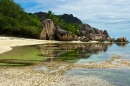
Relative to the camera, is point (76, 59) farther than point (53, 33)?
No

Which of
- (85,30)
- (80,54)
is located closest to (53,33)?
(85,30)

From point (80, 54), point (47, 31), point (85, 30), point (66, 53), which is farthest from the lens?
point (85, 30)

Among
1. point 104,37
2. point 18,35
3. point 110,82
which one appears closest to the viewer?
point 110,82

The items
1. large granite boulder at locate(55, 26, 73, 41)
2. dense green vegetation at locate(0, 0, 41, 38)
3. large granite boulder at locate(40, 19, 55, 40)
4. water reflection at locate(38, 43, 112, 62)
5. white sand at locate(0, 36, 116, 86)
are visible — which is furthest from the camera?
large granite boulder at locate(55, 26, 73, 41)

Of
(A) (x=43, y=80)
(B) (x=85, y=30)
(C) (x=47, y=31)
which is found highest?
(B) (x=85, y=30)

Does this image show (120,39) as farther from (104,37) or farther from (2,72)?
(2,72)

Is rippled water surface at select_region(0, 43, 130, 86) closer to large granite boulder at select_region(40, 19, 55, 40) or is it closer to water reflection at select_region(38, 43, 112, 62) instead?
water reflection at select_region(38, 43, 112, 62)

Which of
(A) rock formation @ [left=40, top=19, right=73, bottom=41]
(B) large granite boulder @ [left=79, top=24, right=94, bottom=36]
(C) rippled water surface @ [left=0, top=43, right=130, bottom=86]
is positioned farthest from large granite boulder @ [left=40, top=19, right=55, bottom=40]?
(C) rippled water surface @ [left=0, top=43, right=130, bottom=86]

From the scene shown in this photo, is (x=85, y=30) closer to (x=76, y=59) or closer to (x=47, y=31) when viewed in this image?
(x=47, y=31)

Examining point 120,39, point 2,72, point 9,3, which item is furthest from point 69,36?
point 2,72

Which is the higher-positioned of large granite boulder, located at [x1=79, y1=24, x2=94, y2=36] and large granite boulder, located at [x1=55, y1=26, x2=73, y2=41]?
large granite boulder, located at [x1=79, y1=24, x2=94, y2=36]

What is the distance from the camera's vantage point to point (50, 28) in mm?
92812

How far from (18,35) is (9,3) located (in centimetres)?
1797

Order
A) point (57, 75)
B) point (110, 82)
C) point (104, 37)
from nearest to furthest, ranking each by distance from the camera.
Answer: point (110, 82), point (57, 75), point (104, 37)
